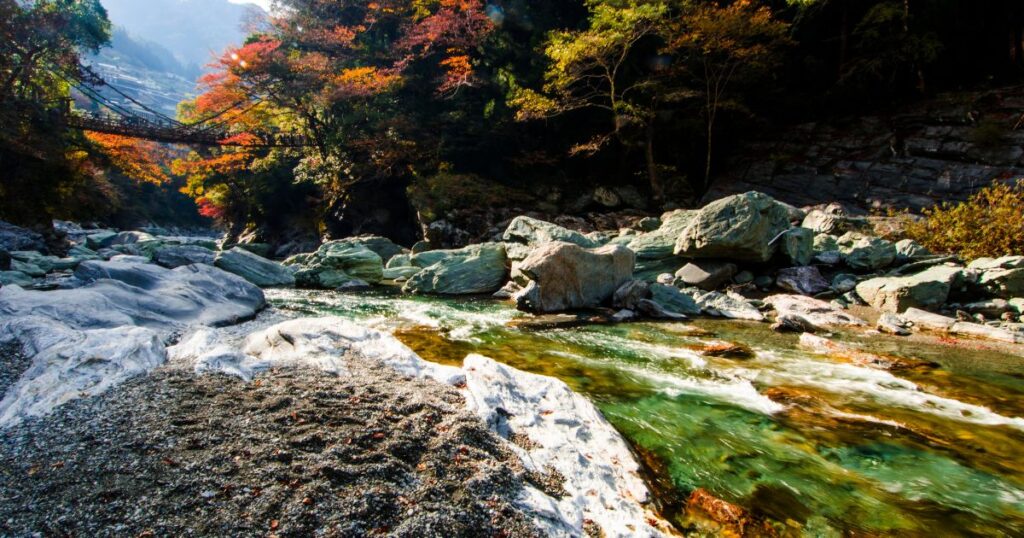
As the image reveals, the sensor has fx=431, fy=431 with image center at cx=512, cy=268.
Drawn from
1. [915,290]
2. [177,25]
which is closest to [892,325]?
[915,290]

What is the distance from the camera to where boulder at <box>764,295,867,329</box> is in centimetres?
642

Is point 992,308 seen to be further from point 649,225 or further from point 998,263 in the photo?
point 649,225

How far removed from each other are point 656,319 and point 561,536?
18.0ft

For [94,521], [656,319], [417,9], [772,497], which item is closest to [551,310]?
[656,319]

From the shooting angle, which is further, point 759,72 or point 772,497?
point 759,72

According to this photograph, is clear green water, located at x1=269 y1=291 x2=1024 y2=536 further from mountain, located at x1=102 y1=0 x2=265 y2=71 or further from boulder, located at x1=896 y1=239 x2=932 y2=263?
mountain, located at x1=102 y1=0 x2=265 y2=71

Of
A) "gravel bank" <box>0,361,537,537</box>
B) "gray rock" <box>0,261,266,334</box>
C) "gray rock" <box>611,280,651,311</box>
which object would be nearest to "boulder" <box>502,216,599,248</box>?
"gray rock" <box>611,280,651,311</box>

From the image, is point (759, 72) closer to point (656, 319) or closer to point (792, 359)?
point (656, 319)

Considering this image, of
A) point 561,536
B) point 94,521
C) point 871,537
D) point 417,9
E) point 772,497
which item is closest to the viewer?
point 94,521

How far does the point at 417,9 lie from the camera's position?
64.4ft

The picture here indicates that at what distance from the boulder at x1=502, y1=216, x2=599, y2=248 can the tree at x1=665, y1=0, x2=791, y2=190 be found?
28.9 feet

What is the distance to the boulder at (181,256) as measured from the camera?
10211 millimetres

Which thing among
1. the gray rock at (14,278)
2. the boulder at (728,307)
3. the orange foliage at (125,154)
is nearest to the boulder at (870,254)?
the boulder at (728,307)

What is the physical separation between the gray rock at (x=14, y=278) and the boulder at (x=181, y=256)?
7.62 ft
